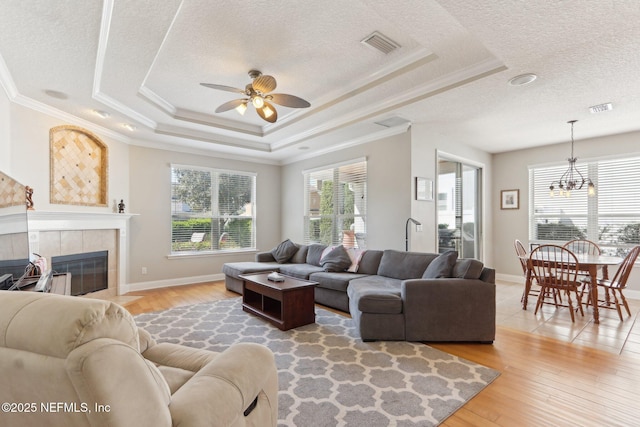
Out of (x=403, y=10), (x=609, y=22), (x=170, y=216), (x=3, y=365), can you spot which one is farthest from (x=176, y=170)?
(x=609, y=22)

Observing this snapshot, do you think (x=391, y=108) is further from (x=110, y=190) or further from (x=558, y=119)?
(x=110, y=190)

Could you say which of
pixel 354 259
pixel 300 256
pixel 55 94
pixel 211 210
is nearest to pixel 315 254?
pixel 300 256

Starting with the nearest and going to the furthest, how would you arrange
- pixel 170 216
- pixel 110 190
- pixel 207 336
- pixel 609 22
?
pixel 609 22 < pixel 207 336 < pixel 110 190 < pixel 170 216

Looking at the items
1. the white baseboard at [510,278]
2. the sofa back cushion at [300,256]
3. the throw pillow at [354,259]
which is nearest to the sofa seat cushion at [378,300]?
the throw pillow at [354,259]

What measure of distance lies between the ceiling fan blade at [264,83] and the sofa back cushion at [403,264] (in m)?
2.62

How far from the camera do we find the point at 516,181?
6.02 metres

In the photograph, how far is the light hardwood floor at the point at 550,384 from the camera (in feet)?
6.15

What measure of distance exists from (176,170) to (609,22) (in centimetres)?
602

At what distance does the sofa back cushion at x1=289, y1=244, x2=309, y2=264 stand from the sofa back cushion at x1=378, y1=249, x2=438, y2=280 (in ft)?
5.41

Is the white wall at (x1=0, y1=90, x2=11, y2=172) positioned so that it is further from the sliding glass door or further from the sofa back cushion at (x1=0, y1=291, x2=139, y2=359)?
the sliding glass door

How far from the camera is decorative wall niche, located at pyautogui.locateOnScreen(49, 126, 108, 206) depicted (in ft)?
13.5

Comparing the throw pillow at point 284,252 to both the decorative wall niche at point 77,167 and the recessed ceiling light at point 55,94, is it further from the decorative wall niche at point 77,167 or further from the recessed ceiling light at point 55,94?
the recessed ceiling light at point 55,94

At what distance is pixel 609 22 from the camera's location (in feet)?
6.93

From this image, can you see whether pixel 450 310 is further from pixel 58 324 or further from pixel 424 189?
pixel 58 324
